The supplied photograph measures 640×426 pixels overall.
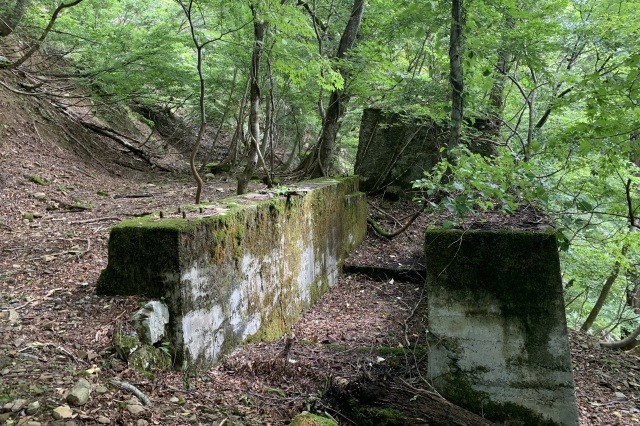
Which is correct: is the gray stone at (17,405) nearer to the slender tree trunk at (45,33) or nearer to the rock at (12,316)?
the rock at (12,316)

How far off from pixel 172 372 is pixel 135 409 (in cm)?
67

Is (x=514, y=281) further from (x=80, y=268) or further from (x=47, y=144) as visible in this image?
(x=47, y=144)

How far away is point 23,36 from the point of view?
891 centimetres

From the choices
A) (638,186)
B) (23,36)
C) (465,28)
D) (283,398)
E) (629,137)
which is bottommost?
(283,398)

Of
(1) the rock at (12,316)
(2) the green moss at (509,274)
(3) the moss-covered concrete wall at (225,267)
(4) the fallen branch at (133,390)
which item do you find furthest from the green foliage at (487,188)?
(1) the rock at (12,316)

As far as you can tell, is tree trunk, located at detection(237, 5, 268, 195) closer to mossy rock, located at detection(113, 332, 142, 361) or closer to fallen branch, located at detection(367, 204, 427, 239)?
fallen branch, located at detection(367, 204, 427, 239)

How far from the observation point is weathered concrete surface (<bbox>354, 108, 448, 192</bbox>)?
10000mm

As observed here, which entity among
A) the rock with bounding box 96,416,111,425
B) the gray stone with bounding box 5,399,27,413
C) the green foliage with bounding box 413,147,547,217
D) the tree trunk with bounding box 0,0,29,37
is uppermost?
the tree trunk with bounding box 0,0,29,37

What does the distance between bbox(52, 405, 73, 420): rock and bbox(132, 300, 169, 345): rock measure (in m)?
0.79

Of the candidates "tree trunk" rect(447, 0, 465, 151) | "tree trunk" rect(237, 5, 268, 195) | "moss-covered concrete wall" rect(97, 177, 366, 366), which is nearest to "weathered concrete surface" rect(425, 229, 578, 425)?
"moss-covered concrete wall" rect(97, 177, 366, 366)

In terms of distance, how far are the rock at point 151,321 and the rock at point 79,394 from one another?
0.60 m

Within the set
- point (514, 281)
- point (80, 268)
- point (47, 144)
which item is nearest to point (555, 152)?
point (514, 281)

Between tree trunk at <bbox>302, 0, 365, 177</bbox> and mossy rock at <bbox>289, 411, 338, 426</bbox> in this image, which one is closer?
mossy rock at <bbox>289, 411, 338, 426</bbox>

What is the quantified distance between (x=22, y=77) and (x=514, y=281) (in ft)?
34.5
